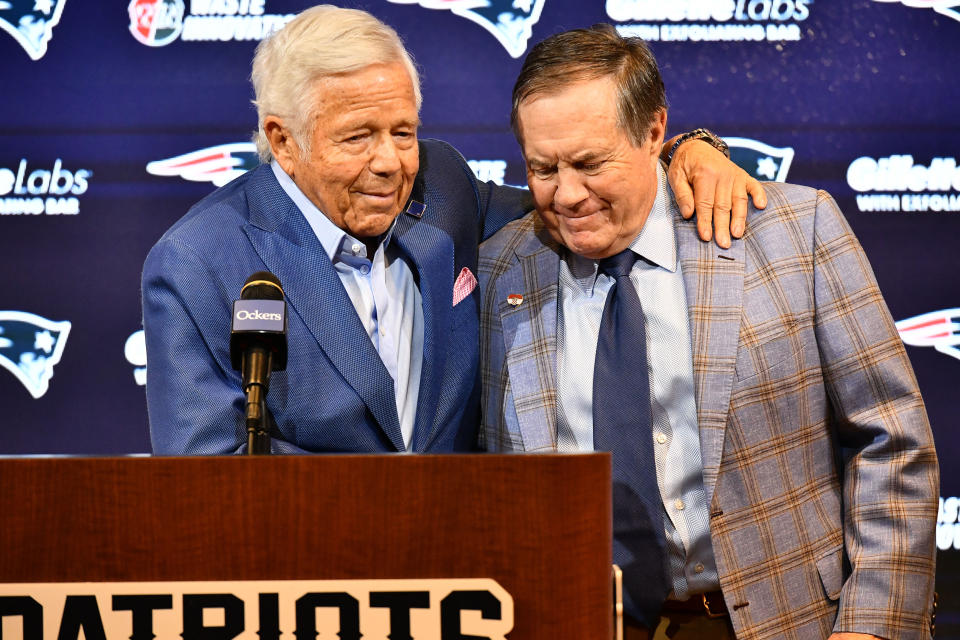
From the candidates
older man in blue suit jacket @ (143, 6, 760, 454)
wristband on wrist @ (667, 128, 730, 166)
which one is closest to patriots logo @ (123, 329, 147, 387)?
older man in blue suit jacket @ (143, 6, 760, 454)

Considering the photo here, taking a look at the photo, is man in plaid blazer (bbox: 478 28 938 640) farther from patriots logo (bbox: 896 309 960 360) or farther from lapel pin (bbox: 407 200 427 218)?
patriots logo (bbox: 896 309 960 360)

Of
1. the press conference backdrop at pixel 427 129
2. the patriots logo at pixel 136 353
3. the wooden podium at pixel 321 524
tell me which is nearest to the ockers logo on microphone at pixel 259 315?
the wooden podium at pixel 321 524

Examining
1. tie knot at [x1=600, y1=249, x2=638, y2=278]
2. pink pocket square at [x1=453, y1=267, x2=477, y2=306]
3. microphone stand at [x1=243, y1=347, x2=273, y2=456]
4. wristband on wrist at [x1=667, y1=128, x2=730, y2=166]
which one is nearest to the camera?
microphone stand at [x1=243, y1=347, x2=273, y2=456]

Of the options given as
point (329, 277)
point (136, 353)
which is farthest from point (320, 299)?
point (136, 353)

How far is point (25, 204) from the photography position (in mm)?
3055

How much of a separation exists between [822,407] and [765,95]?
55.7 inches

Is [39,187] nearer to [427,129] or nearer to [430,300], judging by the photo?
[427,129]

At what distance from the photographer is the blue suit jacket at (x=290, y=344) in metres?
1.80

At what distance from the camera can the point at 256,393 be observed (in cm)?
140

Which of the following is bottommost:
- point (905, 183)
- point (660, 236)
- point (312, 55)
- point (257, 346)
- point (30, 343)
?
point (257, 346)

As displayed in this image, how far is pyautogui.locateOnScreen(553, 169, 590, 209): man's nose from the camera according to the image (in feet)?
6.04

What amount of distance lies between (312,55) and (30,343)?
1701 millimetres

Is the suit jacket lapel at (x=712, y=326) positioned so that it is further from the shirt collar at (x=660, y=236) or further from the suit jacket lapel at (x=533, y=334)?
the suit jacket lapel at (x=533, y=334)

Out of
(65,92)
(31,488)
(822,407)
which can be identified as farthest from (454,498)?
(65,92)
